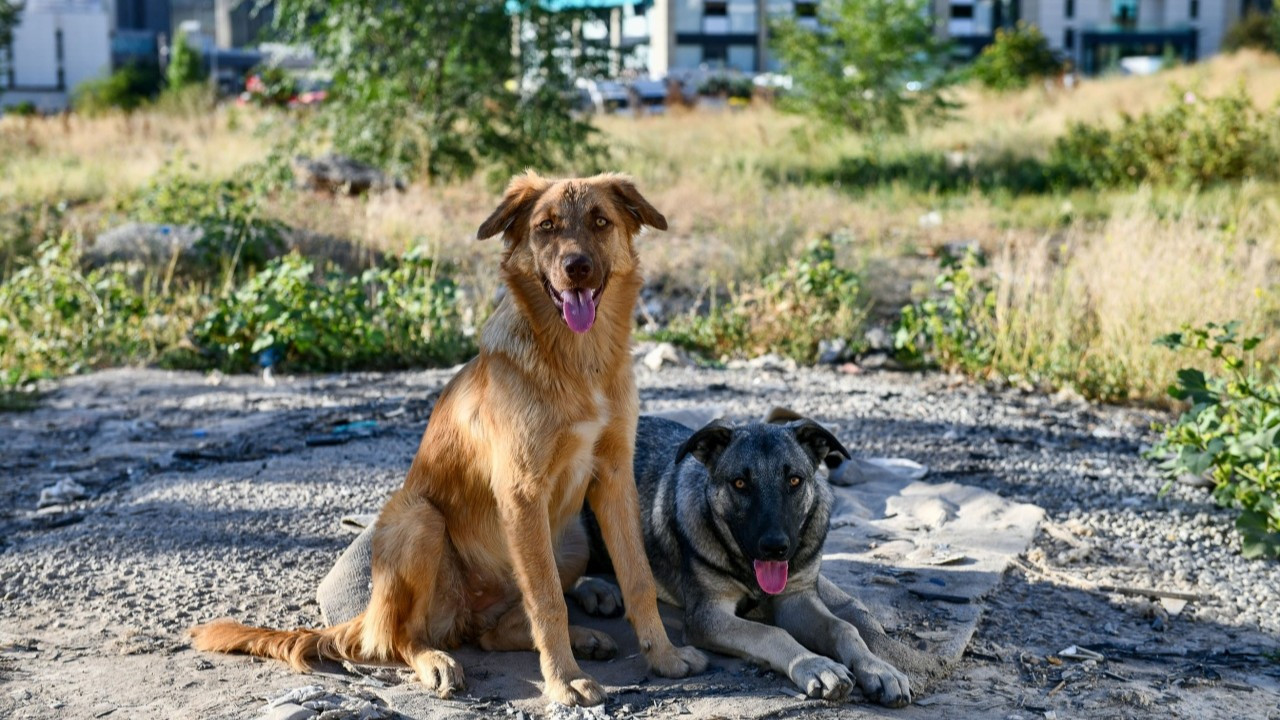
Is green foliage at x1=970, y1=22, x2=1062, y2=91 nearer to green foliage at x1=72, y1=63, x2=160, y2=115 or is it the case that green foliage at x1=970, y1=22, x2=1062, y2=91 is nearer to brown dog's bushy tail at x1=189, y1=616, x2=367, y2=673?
green foliage at x1=72, y1=63, x2=160, y2=115

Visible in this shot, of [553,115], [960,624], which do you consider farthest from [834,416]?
[553,115]

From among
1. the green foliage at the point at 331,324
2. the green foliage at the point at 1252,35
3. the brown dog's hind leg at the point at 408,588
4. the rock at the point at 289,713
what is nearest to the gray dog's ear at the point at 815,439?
the brown dog's hind leg at the point at 408,588

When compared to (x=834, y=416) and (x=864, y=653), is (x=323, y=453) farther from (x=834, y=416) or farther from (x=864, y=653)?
(x=864, y=653)

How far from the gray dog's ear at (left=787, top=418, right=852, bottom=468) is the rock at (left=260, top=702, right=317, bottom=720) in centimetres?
201

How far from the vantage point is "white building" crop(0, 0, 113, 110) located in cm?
5700

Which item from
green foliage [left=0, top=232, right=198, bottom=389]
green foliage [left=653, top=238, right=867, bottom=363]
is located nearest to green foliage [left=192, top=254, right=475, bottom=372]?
green foliage [left=0, top=232, right=198, bottom=389]

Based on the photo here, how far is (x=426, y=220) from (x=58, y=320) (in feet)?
13.3

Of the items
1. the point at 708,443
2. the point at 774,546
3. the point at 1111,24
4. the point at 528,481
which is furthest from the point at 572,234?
the point at 1111,24

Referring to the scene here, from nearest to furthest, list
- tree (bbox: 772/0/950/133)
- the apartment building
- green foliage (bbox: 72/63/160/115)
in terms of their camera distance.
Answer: tree (bbox: 772/0/950/133) → green foliage (bbox: 72/63/160/115) → the apartment building

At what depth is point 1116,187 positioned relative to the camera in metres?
18.1

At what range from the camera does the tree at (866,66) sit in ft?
69.6

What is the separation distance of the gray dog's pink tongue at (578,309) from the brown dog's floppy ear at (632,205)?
0.43 m

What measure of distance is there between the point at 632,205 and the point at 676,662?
1639 mm

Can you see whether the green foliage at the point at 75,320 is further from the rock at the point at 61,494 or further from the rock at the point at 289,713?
the rock at the point at 289,713
